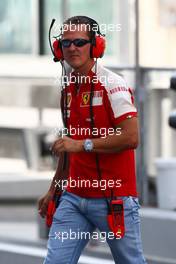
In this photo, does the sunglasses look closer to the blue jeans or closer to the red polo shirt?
the red polo shirt

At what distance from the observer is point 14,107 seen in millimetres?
12344

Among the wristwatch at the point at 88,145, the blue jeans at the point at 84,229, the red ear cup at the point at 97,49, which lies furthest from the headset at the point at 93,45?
the blue jeans at the point at 84,229

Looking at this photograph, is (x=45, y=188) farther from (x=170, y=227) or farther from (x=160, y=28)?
(x=170, y=227)

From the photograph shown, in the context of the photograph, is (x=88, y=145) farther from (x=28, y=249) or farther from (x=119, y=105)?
(x=28, y=249)

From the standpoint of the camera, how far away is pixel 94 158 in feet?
16.9

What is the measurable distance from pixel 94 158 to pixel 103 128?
14cm

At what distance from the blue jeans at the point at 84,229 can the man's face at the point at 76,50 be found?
59 centimetres

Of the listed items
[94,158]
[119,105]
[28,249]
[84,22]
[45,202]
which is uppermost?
[84,22]

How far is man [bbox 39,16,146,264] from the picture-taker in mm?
5090

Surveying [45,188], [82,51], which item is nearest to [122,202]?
[82,51]

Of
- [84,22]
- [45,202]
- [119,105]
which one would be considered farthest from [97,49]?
[45,202]

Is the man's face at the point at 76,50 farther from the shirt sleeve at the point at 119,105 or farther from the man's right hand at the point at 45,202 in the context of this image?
the man's right hand at the point at 45,202

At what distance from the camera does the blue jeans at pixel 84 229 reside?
17.0 ft

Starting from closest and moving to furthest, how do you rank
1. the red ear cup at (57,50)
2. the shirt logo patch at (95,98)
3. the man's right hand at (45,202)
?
the shirt logo patch at (95,98) < the red ear cup at (57,50) < the man's right hand at (45,202)
